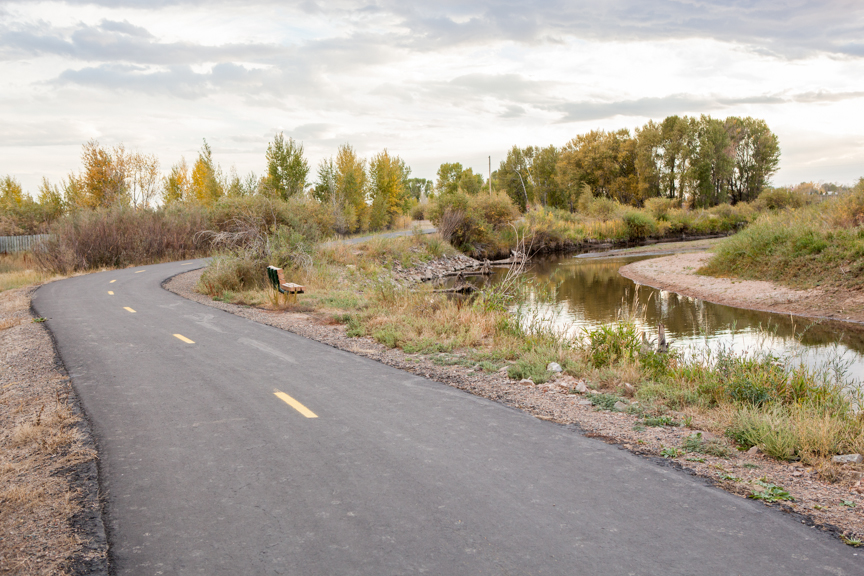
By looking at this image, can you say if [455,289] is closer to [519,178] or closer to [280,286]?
[280,286]

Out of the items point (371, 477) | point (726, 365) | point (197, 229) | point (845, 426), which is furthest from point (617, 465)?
point (197, 229)

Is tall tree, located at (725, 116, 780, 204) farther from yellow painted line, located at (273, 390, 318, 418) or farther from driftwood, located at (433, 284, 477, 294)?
yellow painted line, located at (273, 390, 318, 418)

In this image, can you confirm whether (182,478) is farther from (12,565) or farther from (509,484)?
(509,484)

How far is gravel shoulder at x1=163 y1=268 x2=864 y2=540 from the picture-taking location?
4430 mm

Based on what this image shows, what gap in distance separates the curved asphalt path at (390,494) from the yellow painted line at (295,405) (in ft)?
0.32

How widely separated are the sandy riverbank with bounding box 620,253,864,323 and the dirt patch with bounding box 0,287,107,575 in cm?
2093

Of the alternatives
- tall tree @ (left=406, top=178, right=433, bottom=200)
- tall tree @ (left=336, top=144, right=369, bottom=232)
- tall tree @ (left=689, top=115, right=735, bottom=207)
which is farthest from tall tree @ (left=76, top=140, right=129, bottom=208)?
tall tree @ (left=406, top=178, right=433, bottom=200)

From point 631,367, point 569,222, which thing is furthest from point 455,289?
point 569,222

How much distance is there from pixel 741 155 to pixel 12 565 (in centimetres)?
8072

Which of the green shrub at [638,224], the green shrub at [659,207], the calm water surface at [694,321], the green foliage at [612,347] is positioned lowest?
the calm water surface at [694,321]

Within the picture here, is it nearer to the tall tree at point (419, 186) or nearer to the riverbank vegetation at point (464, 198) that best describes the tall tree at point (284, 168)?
the riverbank vegetation at point (464, 198)

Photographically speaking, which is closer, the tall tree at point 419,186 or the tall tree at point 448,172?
the tall tree at point 448,172

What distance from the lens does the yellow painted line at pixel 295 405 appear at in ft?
22.1

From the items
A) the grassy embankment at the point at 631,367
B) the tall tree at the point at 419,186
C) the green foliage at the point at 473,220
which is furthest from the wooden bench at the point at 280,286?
the tall tree at the point at 419,186
